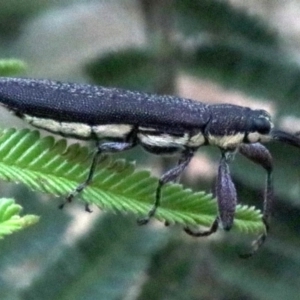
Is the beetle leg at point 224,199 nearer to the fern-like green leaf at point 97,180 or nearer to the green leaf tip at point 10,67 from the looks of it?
the fern-like green leaf at point 97,180

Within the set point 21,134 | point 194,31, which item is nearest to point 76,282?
point 21,134

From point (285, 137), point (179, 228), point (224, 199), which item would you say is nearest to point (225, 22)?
point (285, 137)

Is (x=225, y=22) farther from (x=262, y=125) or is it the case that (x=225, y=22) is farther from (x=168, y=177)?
(x=168, y=177)

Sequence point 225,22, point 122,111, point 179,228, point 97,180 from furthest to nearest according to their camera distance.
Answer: point 225,22 < point 179,228 < point 122,111 < point 97,180

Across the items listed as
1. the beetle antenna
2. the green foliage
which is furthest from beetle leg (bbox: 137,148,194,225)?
the green foliage

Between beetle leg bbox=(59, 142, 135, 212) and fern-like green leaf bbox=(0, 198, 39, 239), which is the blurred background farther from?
fern-like green leaf bbox=(0, 198, 39, 239)

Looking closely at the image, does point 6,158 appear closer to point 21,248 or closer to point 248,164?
point 21,248
